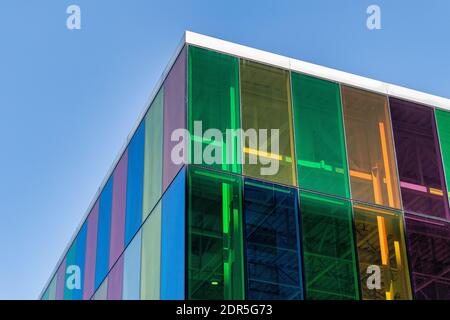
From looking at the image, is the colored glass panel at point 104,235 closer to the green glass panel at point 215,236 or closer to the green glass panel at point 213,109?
the green glass panel at point 213,109

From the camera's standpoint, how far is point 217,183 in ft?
57.1

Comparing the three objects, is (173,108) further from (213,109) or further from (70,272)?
(70,272)

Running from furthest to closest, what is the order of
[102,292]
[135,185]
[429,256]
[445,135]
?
[102,292]
[445,135]
[135,185]
[429,256]

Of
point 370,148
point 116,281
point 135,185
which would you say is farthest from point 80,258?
point 370,148

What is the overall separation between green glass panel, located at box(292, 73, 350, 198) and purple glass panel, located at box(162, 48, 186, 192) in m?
2.85

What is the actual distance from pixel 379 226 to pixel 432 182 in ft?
7.42

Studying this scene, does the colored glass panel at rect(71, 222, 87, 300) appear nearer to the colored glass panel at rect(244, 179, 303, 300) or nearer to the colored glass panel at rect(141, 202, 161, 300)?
the colored glass panel at rect(141, 202, 161, 300)

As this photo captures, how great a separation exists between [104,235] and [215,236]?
6924 millimetres

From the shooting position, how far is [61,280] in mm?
28203
